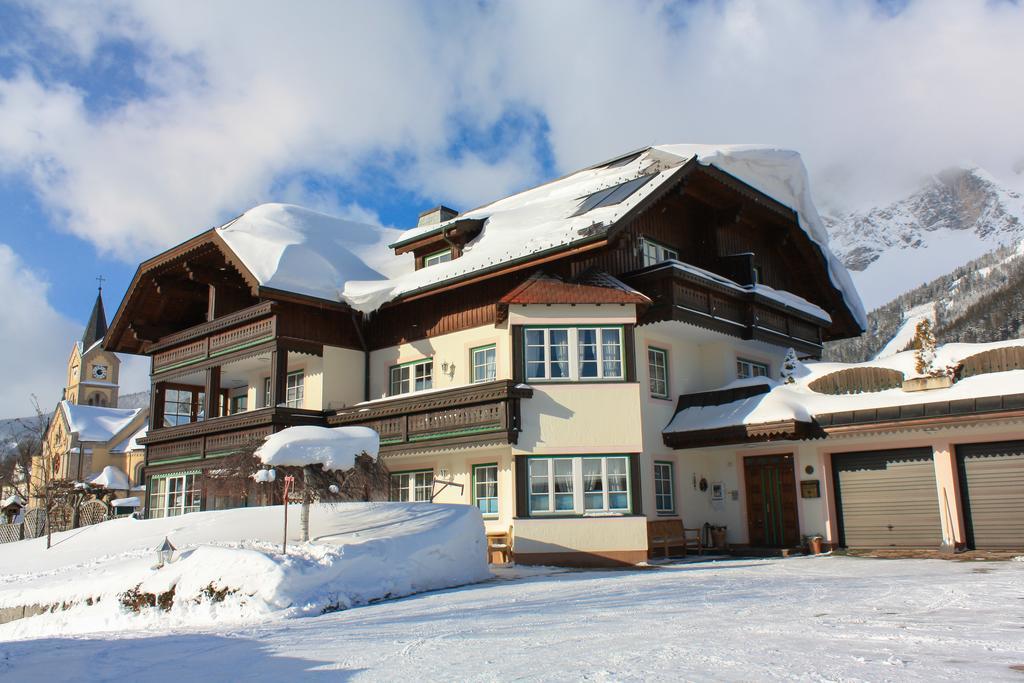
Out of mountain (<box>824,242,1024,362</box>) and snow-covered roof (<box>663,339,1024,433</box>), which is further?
mountain (<box>824,242,1024,362</box>)

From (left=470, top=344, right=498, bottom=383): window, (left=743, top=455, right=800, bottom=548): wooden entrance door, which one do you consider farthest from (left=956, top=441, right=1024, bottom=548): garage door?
(left=470, top=344, right=498, bottom=383): window

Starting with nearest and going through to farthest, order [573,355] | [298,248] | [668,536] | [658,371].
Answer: [573,355] < [668,536] < [658,371] < [298,248]

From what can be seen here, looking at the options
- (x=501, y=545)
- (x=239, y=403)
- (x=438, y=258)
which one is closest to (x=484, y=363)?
(x=501, y=545)

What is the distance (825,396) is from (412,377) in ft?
33.5

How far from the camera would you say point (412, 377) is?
75.8 ft

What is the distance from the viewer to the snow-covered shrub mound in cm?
1200

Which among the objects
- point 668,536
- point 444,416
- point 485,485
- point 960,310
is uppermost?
point 960,310

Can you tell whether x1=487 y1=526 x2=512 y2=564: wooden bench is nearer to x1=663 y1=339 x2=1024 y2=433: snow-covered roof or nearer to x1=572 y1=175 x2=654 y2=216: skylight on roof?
x1=663 y1=339 x2=1024 y2=433: snow-covered roof

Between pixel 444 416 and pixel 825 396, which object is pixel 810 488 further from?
pixel 444 416

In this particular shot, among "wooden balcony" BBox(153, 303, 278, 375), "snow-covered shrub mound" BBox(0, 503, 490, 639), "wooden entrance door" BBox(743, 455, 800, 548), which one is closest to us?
"snow-covered shrub mound" BBox(0, 503, 490, 639)

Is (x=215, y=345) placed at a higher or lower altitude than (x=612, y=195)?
lower

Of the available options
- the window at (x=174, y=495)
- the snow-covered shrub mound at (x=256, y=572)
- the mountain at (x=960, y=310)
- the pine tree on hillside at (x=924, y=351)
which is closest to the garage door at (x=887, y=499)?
the pine tree on hillside at (x=924, y=351)

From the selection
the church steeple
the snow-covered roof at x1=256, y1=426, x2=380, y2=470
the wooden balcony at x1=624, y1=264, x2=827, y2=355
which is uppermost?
the church steeple

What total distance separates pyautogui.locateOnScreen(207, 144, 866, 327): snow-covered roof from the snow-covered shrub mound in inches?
273
